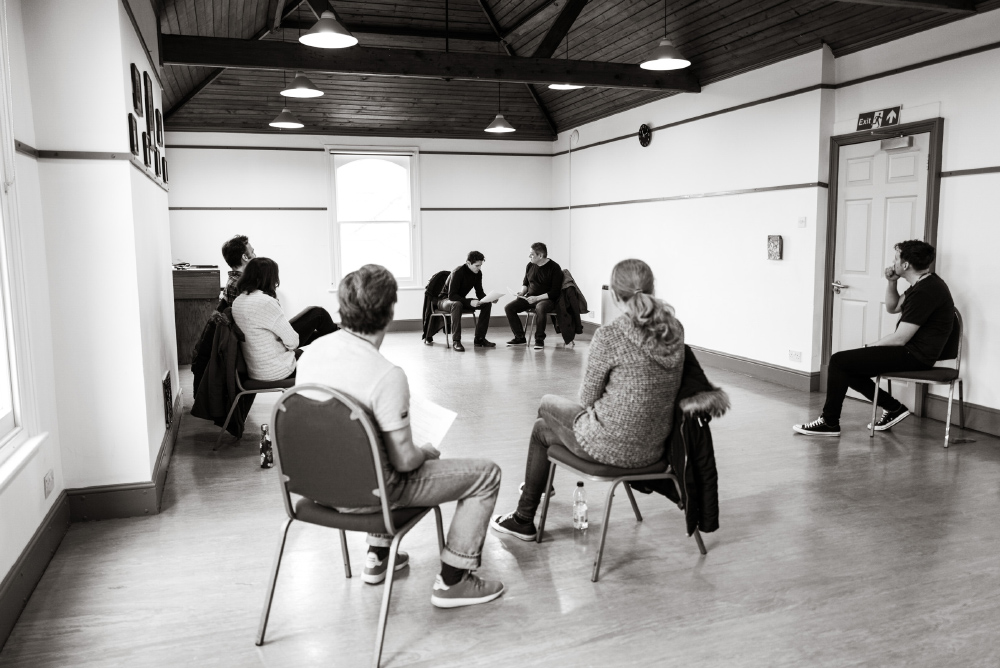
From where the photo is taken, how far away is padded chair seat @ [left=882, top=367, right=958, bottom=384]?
4.79 m

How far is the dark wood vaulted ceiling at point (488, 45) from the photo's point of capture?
6035 mm

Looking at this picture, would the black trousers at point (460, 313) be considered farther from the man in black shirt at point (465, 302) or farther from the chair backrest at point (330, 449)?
the chair backrest at point (330, 449)

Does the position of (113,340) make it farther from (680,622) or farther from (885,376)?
(885,376)

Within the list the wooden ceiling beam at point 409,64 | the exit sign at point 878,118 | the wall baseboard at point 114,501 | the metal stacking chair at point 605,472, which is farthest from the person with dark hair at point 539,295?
the metal stacking chair at point 605,472

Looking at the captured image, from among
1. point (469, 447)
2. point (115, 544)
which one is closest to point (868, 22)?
point (469, 447)

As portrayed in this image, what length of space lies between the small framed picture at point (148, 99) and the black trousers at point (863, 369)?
14.7 ft

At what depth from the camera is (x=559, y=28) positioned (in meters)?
7.50

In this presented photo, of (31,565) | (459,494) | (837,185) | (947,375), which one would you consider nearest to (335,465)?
(459,494)

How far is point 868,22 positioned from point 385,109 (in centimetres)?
612

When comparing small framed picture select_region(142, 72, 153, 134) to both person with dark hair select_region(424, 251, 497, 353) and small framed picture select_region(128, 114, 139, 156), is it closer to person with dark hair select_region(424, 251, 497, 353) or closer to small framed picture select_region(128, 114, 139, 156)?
small framed picture select_region(128, 114, 139, 156)

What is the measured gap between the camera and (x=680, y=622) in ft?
8.70

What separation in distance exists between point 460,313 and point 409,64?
9.58 ft

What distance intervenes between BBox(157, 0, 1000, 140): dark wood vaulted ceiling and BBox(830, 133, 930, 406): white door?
874mm

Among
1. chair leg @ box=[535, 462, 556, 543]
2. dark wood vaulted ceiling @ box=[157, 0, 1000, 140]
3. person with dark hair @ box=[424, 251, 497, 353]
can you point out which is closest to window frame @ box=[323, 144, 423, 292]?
dark wood vaulted ceiling @ box=[157, 0, 1000, 140]
